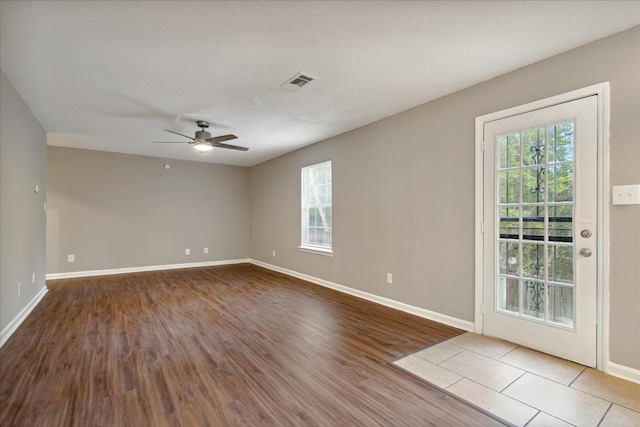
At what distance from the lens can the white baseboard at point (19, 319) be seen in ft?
9.12

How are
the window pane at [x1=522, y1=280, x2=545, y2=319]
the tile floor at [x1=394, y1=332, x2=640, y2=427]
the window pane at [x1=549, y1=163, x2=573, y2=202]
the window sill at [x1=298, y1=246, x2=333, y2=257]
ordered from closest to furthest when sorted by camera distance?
the tile floor at [x1=394, y1=332, x2=640, y2=427] → the window pane at [x1=549, y1=163, x2=573, y2=202] → the window pane at [x1=522, y1=280, x2=545, y2=319] → the window sill at [x1=298, y1=246, x2=333, y2=257]

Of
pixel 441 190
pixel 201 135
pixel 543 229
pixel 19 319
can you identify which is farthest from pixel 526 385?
pixel 19 319

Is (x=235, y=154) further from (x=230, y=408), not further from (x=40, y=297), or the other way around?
(x=230, y=408)

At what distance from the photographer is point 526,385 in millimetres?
2066

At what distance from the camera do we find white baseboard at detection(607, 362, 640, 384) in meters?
2.08

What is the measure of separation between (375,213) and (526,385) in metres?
2.47

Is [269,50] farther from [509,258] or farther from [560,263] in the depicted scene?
[560,263]

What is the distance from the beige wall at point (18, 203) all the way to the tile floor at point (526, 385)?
3830mm

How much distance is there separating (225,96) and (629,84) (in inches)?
139

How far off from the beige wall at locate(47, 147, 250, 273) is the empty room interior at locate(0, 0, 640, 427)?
1470 mm

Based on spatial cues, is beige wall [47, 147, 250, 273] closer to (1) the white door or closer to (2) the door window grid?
(1) the white door

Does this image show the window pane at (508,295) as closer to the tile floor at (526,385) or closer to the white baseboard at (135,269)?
the tile floor at (526,385)

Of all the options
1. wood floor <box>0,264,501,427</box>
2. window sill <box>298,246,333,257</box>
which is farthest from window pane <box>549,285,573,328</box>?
window sill <box>298,246,333,257</box>

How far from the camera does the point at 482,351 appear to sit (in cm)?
258
